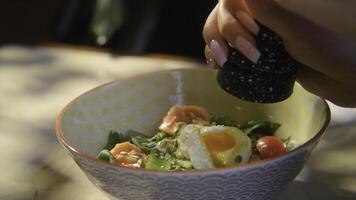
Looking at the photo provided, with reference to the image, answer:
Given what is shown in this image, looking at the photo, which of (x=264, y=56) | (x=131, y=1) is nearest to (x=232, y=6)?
(x=264, y=56)

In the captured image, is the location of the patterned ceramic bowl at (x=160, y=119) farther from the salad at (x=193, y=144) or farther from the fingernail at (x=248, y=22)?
the fingernail at (x=248, y=22)

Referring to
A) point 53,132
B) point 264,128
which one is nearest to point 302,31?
point 264,128

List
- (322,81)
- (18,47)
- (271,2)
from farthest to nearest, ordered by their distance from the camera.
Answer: (18,47) < (322,81) < (271,2)

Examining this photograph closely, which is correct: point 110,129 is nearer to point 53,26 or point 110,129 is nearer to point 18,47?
point 18,47

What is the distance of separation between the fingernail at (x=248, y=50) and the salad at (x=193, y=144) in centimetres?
10

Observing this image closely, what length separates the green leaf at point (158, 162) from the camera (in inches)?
26.3

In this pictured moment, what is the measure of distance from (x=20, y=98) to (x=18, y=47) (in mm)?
330

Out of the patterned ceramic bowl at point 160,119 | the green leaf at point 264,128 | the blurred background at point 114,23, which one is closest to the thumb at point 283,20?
the patterned ceramic bowl at point 160,119

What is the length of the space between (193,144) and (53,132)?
38cm

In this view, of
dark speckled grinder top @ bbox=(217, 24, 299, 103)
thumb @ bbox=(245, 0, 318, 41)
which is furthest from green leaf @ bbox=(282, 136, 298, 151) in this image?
thumb @ bbox=(245, 0, 318, 41)

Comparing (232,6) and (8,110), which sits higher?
(232,6)

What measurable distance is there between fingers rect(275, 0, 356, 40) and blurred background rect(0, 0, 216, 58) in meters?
1.31

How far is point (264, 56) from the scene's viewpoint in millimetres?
610

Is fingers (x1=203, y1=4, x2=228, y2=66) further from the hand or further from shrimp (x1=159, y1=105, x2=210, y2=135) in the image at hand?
shrimp (x1=159, y1=105, x2=210, y2=135)
